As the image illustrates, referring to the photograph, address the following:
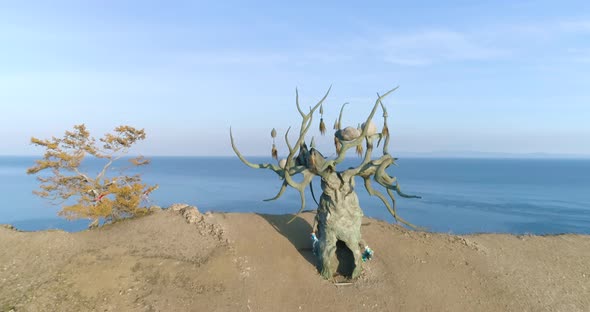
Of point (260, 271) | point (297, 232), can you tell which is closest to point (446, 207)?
point (297, 232)

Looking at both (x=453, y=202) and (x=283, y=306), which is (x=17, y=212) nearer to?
(x=283, y=306)

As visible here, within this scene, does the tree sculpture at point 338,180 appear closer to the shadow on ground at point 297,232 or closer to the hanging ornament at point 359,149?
the hanging ornament at point 359,149

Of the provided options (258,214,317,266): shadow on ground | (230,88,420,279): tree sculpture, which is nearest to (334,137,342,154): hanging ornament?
(230,88,420,279): tree sculpture

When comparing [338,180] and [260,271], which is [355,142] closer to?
[338,180]

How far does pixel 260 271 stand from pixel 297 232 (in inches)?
124

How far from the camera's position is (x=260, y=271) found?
13.6 metres

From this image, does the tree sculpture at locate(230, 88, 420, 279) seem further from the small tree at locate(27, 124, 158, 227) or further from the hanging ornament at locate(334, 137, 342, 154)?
the small tree at locate(27, 124, 158, 227)

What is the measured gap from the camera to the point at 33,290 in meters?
12.3

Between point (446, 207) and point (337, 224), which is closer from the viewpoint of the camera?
point (337, 224)

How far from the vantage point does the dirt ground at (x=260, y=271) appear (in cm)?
1228

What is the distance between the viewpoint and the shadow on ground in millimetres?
14945

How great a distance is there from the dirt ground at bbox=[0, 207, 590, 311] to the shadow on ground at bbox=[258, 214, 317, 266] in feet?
0.19

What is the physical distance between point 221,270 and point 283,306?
2.68 meters

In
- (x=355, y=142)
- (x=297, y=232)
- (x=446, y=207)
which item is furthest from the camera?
(x=446, y=207)
